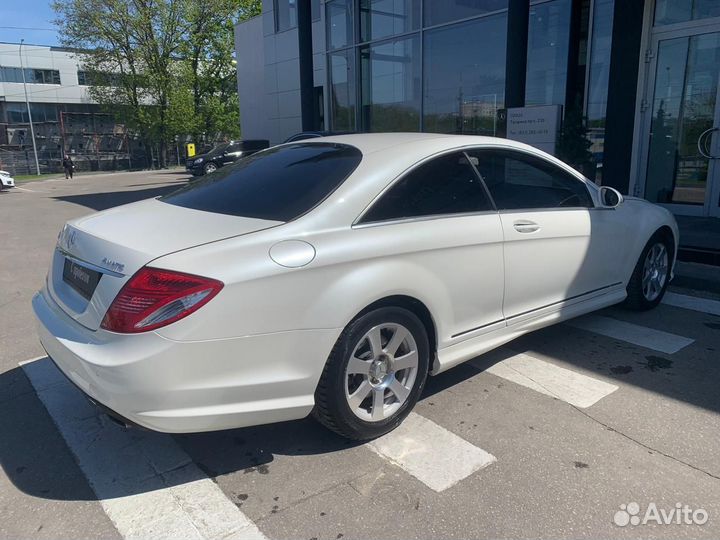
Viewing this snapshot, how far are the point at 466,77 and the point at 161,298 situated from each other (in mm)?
11377

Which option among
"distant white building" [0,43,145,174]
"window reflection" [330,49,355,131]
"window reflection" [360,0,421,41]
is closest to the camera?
"window reflection" [360,0,421,41]

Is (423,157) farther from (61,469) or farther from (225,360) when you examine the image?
(61,469)

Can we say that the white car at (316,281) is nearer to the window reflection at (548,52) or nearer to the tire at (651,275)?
the tire at (651,275)

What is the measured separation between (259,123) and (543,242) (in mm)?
22596

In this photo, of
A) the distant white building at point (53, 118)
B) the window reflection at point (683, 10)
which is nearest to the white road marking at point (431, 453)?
the window reflection at point (683, 10)

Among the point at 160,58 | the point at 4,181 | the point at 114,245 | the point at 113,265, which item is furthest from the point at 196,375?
the point at 160,58

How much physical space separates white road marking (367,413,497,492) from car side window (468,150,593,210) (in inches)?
59.8

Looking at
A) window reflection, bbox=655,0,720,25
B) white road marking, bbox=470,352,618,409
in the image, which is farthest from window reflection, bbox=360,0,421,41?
white road marking, bbox=470,352,618,409

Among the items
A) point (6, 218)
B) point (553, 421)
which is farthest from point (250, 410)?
point (6, 218)

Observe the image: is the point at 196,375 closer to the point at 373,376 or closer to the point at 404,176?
the point at 373,376

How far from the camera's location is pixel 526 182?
13.4ft

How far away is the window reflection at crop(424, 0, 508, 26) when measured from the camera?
38.5ft

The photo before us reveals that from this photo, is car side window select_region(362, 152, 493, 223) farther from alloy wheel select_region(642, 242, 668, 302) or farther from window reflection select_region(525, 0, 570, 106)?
window reflection select_region(525, 0, 570, 106)

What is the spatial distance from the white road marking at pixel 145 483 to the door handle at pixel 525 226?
2383 millimetres
